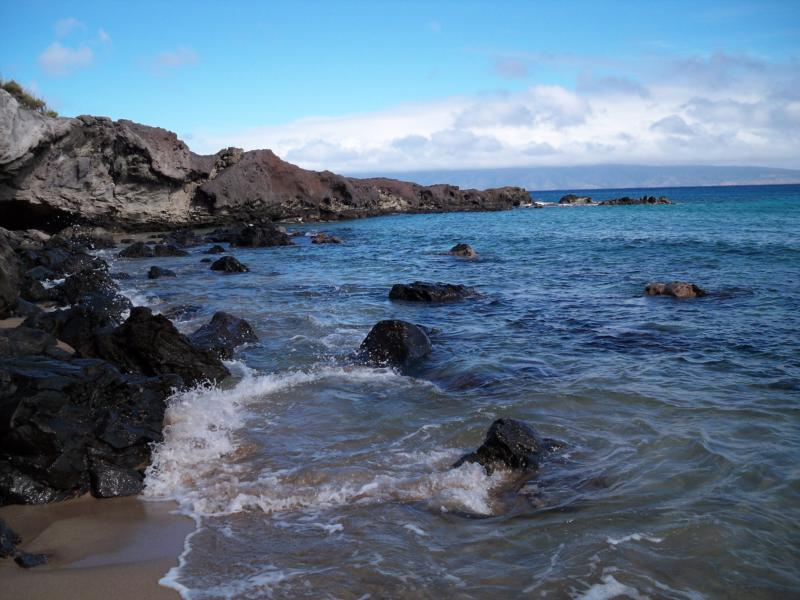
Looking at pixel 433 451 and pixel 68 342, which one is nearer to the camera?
pixel 433 451

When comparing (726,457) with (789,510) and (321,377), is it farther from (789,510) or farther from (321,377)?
(321,377)

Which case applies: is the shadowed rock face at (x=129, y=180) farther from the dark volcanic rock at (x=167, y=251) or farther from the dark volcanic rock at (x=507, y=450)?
the dark volcanic rock at (x=507, y=450)

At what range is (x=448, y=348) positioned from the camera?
11.6 meters

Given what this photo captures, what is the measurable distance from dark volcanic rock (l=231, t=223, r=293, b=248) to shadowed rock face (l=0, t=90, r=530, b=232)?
5370mm

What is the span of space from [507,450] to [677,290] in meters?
11.0

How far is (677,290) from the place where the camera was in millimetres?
15633

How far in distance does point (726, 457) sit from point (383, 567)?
4.07 m

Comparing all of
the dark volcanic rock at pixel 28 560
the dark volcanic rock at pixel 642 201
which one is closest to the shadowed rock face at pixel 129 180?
the dark volcanic rock at pixel 28 560

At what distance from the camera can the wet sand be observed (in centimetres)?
433

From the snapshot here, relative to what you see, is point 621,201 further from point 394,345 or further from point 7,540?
point 7,540

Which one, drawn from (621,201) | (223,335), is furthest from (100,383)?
(621,201)

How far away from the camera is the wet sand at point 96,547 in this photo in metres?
4.33

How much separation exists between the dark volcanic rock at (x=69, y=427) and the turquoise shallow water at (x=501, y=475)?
1.35 ft

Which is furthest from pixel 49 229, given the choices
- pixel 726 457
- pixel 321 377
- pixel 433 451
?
pixel 726 457
